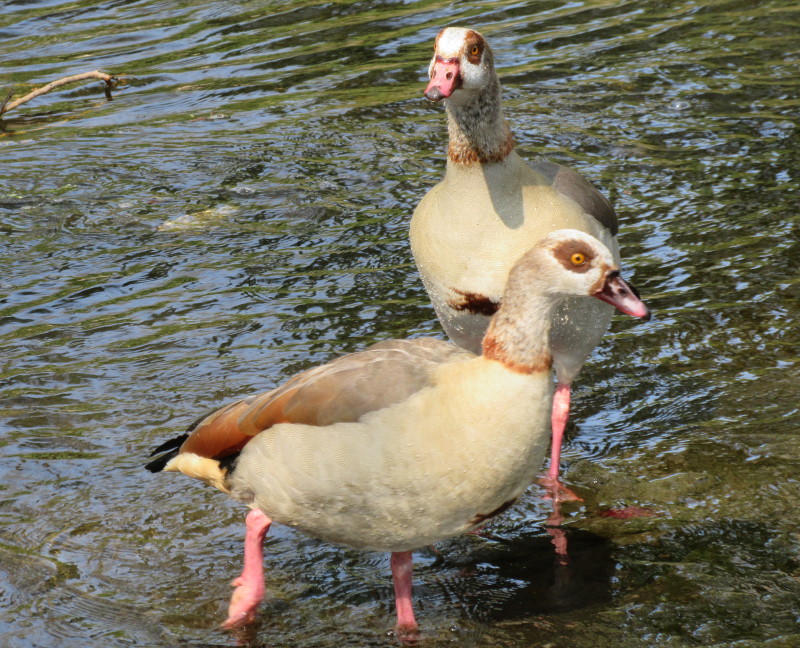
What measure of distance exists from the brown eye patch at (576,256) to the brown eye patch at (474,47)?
5.22 ft

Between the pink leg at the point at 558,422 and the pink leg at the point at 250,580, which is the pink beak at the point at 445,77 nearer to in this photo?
the pink leg at the point at 558,422

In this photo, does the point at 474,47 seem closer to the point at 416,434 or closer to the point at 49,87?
the point at 416,434

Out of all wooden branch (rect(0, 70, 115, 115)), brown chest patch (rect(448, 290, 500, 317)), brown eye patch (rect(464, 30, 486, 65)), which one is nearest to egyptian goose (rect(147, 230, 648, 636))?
brown chest patch (rect(448, 290, 500, 317))

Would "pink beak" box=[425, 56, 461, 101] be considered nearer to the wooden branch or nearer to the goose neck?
the goose neck

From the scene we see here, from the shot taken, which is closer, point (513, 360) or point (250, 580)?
point (513, 360)

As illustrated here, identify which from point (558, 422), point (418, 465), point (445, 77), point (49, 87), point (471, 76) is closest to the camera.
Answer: point (418, 465)

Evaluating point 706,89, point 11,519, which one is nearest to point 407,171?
point 706,89

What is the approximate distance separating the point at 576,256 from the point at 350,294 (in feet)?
11.9

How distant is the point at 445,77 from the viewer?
18.5ft

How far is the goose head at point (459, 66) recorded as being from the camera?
5.64m

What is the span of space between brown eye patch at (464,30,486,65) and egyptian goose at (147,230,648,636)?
1483mm

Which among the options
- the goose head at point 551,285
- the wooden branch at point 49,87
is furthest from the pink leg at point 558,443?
the wooden branch at point 49,87

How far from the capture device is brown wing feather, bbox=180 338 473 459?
183 inches

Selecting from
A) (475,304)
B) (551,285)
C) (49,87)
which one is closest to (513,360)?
(551,285)
